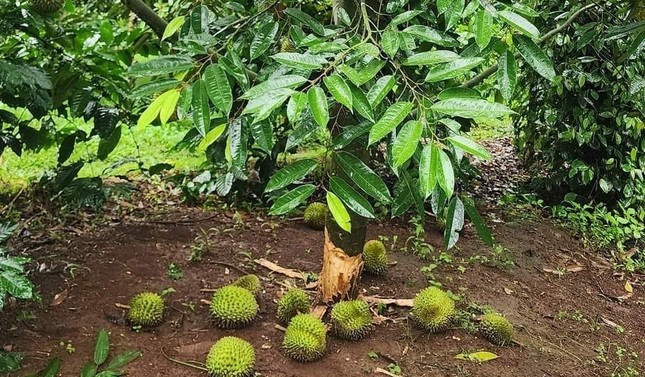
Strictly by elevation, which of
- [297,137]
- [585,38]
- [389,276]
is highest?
[585,38]

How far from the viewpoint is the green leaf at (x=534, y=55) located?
1.21m

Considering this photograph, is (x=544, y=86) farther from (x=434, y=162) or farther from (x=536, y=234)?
(x=434, y=162)

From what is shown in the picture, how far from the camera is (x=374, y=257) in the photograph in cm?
238

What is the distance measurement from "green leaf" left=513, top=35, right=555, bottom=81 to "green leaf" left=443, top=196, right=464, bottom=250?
0.33m

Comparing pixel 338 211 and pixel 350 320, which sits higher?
pixel 338 211

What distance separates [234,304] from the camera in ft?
6.38

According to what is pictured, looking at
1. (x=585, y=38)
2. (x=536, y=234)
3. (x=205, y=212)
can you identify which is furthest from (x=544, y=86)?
(x=205, y=212)

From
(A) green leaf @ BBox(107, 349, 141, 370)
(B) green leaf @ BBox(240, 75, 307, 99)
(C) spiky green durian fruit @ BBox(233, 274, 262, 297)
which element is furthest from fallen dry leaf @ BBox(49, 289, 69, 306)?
(B) green leaf @ BBox(240, 75, 307, 99)

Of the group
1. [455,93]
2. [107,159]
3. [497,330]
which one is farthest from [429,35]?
[107,159]

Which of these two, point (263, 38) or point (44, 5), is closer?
point (263, 38)

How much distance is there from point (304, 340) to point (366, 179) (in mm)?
701

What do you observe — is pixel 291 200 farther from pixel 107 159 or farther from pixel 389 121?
pixel 107 159

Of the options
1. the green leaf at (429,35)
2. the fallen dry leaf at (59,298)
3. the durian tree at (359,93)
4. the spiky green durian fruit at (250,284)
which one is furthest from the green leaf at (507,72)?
the fallen dry leaf at (59,298)

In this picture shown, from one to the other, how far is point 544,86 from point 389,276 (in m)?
1.94
